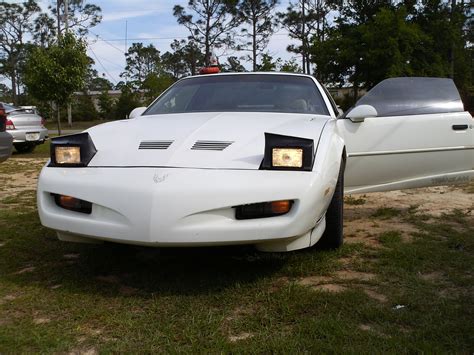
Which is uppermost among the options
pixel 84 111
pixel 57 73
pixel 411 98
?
pixel 57 73

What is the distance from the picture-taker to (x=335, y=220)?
3191 millimetres

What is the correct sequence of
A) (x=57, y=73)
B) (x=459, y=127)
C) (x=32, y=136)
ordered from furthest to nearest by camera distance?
(x=57, y=73) → (x=32, y=136) → (x=459, y=127)

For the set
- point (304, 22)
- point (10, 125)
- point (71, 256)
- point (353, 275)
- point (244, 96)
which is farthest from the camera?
point (304, 22)

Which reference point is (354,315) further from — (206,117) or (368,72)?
(368,72)

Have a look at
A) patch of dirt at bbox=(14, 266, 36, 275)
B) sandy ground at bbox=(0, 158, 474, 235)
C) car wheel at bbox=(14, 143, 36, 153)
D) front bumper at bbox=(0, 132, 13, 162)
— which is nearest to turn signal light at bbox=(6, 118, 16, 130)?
car wheel at bbox=(14, 143, 36, 153)

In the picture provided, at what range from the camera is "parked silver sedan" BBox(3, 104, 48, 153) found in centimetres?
1114

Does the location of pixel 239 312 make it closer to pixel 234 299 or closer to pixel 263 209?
pixel 234 299

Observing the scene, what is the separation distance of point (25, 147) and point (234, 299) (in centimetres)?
1095

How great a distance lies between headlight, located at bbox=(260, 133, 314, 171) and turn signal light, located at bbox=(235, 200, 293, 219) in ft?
0.65

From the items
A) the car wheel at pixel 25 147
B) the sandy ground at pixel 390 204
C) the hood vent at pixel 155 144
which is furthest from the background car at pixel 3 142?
the car wheel at pixel 25 147

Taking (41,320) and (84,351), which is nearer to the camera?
(84,351)

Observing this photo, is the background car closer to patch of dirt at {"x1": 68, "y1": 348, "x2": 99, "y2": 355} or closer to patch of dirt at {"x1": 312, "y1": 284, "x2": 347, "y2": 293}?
patch of dirt at {"x1": 68, "y1": 348, "x2": 99, "y2": 355}

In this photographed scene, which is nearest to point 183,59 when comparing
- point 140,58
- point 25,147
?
point 140,58

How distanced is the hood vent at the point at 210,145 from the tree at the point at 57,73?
1446 centimetres
